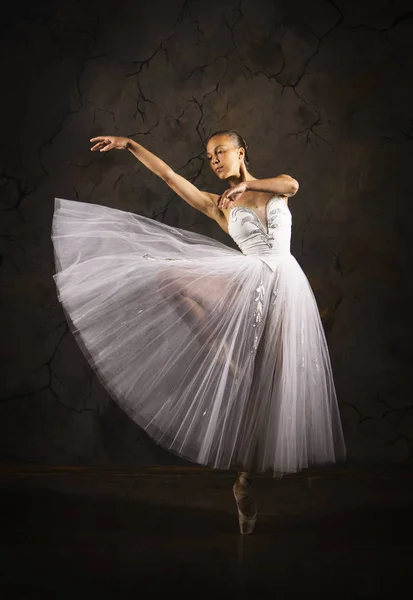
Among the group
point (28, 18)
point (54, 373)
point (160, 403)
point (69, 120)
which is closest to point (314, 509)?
point (160, 403)

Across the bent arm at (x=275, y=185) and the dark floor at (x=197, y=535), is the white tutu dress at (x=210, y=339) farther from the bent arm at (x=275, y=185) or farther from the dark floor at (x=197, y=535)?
the dark floor at (x=197, y=535)

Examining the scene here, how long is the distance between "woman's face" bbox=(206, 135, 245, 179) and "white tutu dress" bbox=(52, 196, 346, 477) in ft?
0.40

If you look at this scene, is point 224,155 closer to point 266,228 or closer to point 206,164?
point 266,228

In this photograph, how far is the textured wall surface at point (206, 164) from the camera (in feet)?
8.80

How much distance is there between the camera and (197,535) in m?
1.78

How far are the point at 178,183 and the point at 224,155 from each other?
0.54 feet

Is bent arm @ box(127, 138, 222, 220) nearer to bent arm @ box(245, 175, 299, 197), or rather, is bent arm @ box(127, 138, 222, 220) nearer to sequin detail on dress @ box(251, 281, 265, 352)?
bent arm @ box(245, 175, 299, 197)

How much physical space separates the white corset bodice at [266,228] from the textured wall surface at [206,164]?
2.19 ft

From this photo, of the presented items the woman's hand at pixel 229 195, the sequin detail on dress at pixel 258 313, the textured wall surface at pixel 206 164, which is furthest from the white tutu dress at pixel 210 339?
the textured wall surface at pixel 206 164

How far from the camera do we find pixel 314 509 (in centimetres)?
210

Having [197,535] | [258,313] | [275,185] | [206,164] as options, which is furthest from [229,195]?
[206,164]

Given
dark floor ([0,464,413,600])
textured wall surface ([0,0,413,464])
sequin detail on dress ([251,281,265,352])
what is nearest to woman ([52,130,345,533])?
sequin detail on dress ([251,281,265,352])

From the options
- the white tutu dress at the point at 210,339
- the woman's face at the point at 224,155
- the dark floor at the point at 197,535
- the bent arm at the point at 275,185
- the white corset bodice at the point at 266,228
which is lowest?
the dark floor at the point at 197,535

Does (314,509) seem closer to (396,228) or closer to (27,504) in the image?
(27,504)
